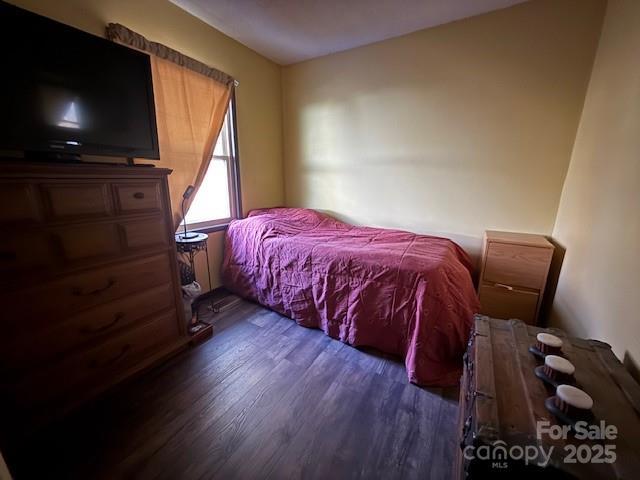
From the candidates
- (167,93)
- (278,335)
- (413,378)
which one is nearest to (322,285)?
(278,335)

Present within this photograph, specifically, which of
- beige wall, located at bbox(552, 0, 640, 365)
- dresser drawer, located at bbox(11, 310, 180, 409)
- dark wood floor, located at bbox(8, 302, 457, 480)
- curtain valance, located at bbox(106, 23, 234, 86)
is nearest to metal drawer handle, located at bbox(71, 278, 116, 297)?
dresser drawer, located at bbox(11, 310, 180, 409)

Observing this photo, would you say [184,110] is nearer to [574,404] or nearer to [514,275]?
[574,404]

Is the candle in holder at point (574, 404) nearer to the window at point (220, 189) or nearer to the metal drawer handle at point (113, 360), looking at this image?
the metal drawer handle at point (113, 360)

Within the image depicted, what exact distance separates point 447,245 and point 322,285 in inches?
43.0

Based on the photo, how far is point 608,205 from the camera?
1.25 m

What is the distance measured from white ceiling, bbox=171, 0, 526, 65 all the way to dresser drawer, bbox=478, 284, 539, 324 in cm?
219

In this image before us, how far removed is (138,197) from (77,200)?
265 mm

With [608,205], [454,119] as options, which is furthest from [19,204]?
[454,119]

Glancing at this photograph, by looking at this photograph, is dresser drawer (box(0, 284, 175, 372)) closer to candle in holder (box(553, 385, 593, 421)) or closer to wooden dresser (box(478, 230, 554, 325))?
candle in holder (box(553, 385, 593, 421))

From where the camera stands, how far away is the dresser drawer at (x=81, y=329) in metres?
1.09

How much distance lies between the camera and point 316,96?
291cm

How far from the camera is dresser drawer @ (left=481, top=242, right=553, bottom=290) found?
1844mm

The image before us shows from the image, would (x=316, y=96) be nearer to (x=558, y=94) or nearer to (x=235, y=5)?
(x=235, y=5)

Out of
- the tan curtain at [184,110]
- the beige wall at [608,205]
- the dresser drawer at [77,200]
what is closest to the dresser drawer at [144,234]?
the dresser drawer at [77,200]
